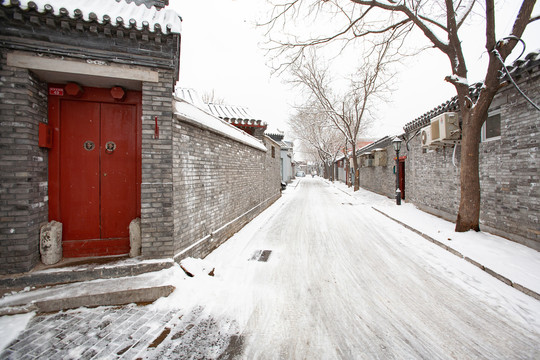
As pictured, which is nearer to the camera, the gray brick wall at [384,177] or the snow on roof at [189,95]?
the snow on roof at [189,95]

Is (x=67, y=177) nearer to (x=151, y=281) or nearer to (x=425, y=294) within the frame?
(x=151, y=281)

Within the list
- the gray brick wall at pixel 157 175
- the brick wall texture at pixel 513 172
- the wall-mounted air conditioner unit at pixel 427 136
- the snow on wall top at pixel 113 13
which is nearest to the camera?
the snow on wall top at pixel 113 13

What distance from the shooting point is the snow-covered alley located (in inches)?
87.6

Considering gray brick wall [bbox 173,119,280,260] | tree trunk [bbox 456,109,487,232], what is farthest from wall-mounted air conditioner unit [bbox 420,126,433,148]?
gray brick wall [bbox 173,119,280,260]

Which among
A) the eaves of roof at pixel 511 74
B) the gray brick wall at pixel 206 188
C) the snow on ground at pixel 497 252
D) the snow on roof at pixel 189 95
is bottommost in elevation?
the snow on ground at pixel 497 252

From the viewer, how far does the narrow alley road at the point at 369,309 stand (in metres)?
2.24

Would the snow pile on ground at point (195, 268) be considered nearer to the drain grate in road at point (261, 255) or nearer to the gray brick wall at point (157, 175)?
the gray brick wall at point (157, 175)

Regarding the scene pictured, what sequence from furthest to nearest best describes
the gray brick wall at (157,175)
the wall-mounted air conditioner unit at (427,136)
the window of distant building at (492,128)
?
the wall-mounted air conditioner unit at (427,136)
the window of distant building at (492,128)
the gray brick wall at (157,175)

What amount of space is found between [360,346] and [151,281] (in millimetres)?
2790

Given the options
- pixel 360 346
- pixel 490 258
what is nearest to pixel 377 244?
pixel 490 258

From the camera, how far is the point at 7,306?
2.71 metres

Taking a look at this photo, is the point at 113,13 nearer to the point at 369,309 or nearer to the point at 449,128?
the point at 369,309

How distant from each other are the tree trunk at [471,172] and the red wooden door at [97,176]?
740 centimetres

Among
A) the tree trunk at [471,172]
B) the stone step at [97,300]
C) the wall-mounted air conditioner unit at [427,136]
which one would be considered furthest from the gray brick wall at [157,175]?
the wall-mounted air conditioner unit at [427,136]
